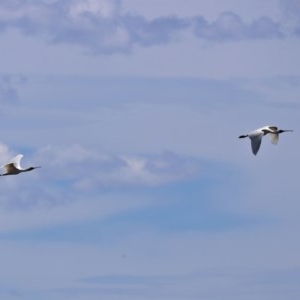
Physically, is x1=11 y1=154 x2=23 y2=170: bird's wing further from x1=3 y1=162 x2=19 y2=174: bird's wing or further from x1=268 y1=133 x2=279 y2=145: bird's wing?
x1=268 y1=133 x2=279 y2=145: bird's wing

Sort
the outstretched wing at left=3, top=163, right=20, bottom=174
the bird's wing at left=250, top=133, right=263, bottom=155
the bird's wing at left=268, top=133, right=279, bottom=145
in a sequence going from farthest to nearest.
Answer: the outstretched wing at left=3, top=163, right=20, bottom=174 → the bird's wing at left=268, top=133, right=279, bottom=145 → the bird's wing at left=250, top=133, right=263, bottom=155

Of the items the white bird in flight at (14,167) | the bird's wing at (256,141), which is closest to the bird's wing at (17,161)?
the white bird in flight at (14,167)

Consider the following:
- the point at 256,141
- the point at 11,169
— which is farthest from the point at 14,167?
the point at 256,141

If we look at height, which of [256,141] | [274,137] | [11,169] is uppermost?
[274,137]

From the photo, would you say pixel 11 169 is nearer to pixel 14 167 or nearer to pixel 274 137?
pixel 14 167

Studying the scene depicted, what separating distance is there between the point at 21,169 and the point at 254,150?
18.9 metres

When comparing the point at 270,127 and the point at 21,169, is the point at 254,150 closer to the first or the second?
the point at 270,127

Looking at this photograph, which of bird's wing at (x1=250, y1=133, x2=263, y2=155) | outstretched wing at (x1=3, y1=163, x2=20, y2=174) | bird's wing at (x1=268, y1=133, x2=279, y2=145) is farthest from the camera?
outstretched wing at (x1=3, y1=163, x2=20, y2=174)

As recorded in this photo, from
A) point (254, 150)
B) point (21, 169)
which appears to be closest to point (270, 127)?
point (254, 150)

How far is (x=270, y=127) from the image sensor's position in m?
123

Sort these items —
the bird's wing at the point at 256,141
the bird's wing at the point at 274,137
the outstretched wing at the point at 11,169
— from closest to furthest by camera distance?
1. the bird's wing at the point at 256,141
2. the bird's wing at the point at 274,137
3. the outstretched wing at the point at 11,169

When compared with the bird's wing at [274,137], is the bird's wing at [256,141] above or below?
below

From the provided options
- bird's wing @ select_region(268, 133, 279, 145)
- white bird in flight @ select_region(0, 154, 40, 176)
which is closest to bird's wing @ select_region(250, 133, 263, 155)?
bird's wing @ select_region(268, 133, 279, 145)

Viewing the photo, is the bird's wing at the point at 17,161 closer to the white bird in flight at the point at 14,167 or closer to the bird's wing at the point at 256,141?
the white bird in flight at the point at 14,167
